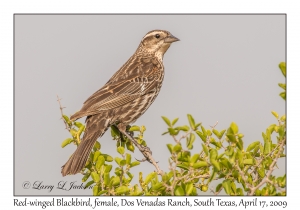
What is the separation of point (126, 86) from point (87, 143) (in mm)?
1731

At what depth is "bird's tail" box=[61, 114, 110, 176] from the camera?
20.8 ft

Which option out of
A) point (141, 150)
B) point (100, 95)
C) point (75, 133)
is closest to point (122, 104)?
point (100, 95)

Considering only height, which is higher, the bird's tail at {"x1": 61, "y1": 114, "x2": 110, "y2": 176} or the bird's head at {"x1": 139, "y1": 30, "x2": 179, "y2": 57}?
the bird's head at {"x1": 139, "y1": 30, "x2": 179, "y2": 57}

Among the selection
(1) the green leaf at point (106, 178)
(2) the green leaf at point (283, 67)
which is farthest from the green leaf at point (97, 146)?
(2) the green leaf at point (283, 67)

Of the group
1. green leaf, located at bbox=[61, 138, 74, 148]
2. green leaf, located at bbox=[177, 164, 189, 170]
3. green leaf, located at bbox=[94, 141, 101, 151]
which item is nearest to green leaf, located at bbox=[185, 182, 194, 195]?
green leaf, located at bbox=[177, 164, 189, 170]

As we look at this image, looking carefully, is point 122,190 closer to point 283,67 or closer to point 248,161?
point 248,161

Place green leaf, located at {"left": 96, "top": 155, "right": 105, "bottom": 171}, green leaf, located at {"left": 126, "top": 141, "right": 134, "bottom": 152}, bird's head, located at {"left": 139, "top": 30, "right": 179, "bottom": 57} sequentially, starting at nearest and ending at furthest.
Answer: green leaf, located at {"left": 96, "top": 155, "right": 105, "bottom": 171} → green leaf, located at {"left": 126, "top": 141, "right": 134, "bottom": 152} → bird's head, located at {"left": 139, "top": 30, "right": 179, "bottom": 57}

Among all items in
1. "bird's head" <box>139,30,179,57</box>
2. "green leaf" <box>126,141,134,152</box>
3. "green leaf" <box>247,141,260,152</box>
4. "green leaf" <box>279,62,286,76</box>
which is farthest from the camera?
"bird's head" <box>139,30,179,57</box>

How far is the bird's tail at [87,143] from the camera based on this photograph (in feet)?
20.8

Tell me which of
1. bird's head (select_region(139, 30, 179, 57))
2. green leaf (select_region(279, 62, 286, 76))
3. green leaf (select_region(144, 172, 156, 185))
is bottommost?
green leaf (select_region(144, 172, 156, 185))

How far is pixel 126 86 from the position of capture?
8195mm

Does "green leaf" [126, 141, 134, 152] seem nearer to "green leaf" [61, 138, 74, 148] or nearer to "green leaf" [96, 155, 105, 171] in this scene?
"green leaf" [61, 138, 74, 148]

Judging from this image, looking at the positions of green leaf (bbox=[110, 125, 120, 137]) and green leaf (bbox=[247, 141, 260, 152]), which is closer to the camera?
A: green leaf (bbox=[247, 141, 260, 152])

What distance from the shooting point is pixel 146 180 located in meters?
5.64
